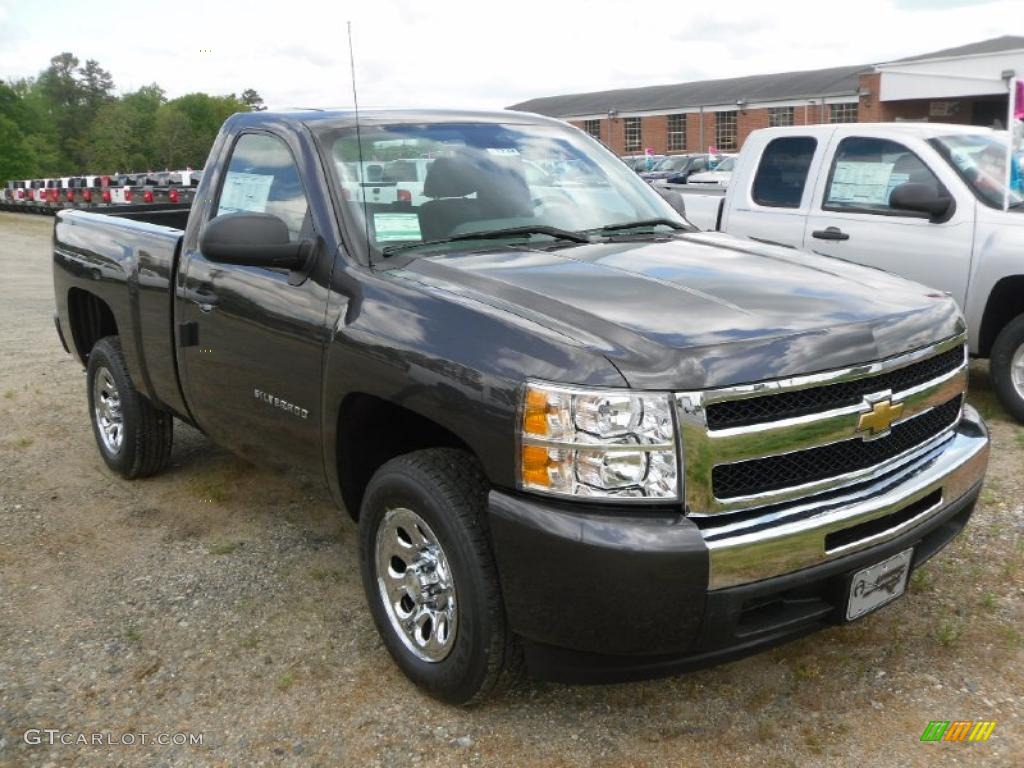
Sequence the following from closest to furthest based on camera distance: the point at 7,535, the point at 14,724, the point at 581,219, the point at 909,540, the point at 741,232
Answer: the point at 909,540, the point at 14,724, the point at 581,219, the point at 7,535, the point at 741,232

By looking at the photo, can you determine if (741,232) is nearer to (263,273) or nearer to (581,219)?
(581,219)

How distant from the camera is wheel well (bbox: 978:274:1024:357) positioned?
20.6 feet

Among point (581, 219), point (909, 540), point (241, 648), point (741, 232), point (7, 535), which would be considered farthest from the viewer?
point (741, 232)

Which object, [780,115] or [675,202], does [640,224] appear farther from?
[780,115]

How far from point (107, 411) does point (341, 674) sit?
9.51 ft

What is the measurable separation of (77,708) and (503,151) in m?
2.53

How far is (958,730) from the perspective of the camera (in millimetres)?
3086

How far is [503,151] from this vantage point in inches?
164

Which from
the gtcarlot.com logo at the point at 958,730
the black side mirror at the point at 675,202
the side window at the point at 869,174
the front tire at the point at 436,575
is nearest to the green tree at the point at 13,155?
the side window at the point at 869,174

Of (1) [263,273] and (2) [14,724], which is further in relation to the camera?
(1) [263,273]

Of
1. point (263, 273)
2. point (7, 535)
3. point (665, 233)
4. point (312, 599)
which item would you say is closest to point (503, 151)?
point (665, 233)

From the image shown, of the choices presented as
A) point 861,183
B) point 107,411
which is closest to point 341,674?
point 107,411

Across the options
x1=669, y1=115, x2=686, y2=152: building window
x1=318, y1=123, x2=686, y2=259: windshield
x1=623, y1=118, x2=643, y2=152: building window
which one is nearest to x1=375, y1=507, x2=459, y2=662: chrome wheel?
x1=318, y1=123, x2=686, y2=259: windshield

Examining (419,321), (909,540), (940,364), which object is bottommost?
(909,540)
